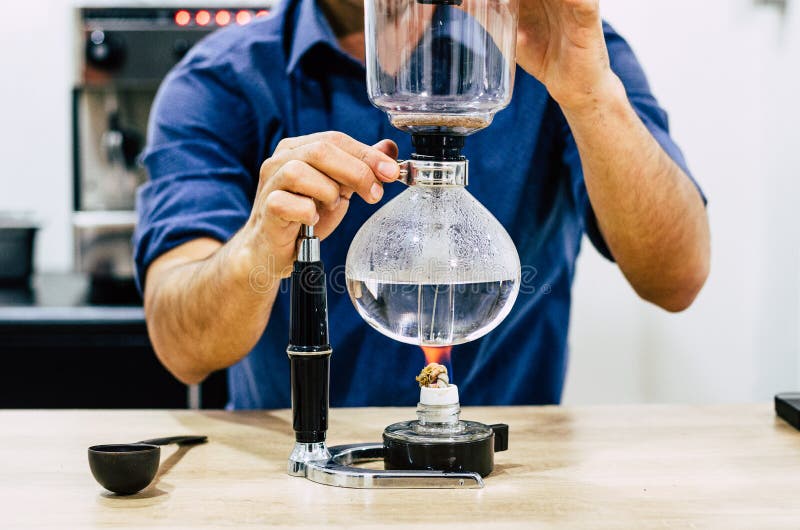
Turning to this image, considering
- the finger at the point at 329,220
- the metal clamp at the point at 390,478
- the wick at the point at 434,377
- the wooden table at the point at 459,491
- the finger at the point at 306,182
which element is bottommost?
the wooden table at the point at 459,491

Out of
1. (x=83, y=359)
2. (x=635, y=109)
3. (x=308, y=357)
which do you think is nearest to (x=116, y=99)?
(x=83, y=359)

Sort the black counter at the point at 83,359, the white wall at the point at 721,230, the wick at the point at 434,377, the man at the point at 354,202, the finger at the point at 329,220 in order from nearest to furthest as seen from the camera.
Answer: the wick at the point at 434,377 < the finger at the point at 329,220 < the man at the point at 354,202 < the black counter at the point at 83,359 < the white wall at the point at 721,230

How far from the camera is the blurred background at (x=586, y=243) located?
6.93 ft

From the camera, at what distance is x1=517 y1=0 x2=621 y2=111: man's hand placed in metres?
1.08

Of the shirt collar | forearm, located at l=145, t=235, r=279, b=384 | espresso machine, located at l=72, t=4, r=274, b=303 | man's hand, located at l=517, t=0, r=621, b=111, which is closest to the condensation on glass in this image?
man's hand, located at l=517, t=0, r=621, b=111

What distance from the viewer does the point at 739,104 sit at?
7.52 feet

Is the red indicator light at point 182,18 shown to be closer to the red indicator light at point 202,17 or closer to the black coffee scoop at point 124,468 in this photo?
the red indicator light at point 202,17

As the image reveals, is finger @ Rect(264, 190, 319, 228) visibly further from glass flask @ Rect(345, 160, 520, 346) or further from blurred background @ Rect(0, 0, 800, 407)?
blurred background @ Rect(0, 0, 800, 407)

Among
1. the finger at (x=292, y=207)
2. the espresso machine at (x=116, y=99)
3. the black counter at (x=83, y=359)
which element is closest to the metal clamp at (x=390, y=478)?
the finger at (x=292, y=207)

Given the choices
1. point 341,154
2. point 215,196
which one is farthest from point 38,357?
point 341,154

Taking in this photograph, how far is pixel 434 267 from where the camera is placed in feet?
3.15

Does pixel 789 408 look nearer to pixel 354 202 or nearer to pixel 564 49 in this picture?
pixel 564 49

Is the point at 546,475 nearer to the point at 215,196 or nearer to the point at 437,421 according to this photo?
the point at 437,421

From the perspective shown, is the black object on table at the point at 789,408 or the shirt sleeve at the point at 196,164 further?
the shirt sleeve at the point at 196,164
